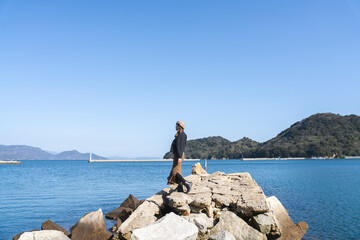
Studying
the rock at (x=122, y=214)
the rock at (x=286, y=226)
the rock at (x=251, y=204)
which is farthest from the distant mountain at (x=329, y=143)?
the rock at (x=251, y=204)

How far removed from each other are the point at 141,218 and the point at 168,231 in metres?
3.01

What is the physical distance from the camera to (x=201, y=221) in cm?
1125

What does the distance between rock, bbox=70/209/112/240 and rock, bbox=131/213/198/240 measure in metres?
4.65

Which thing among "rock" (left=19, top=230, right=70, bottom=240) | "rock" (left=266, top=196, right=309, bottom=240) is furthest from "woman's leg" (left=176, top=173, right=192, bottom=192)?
"rock" (left=19, top=230, right=70, bottom=240)

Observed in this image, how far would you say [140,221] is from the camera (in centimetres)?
1148

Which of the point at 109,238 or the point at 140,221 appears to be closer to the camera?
the point at 140,221

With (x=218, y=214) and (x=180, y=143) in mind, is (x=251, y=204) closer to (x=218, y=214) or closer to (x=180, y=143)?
(x=218, y=214)

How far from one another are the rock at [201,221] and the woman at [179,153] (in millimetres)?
1187

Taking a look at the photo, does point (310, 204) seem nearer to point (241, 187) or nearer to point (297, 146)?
point (241, 187)

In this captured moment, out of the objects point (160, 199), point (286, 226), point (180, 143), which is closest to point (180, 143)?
point (180, 143)

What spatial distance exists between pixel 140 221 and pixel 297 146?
196 m

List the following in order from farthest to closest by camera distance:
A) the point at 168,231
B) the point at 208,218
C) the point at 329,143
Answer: the point at 329,143
the point at 208,218
the point at 168,231

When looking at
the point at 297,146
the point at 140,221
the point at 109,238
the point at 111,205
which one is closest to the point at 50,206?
the point at 111,205

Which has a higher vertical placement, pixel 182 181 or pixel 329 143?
pixel 329 143
